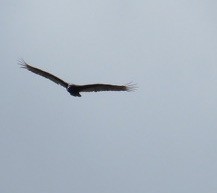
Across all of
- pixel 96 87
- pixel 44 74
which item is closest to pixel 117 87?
pixel 96 87

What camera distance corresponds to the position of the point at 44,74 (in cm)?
5919

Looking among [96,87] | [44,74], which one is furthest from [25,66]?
[96,87]

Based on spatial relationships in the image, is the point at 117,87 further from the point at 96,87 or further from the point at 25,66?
the point at 25,66

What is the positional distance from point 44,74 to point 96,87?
4200 mm

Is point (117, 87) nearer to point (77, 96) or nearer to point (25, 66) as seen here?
point (77, 96)

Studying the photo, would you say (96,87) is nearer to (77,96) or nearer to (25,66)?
(77,96)

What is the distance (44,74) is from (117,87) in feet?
18.9

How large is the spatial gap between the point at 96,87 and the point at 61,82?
2.92 meters

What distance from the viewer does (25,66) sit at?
59.2 meters

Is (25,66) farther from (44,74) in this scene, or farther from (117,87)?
(117,87)

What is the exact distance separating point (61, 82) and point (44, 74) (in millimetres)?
1371

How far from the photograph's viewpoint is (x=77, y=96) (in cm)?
5825

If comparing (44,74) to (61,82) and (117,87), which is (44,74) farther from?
(117,87)

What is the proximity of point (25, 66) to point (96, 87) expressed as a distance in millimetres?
5555
